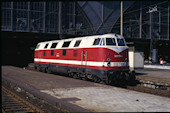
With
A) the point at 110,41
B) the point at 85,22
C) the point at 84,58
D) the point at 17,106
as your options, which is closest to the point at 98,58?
the point at 110,41

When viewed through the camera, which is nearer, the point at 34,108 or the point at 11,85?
the point at 34,108

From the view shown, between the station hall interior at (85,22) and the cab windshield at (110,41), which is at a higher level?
the station hall interior at (85,22)

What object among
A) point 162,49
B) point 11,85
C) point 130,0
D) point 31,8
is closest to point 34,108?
point 11,85

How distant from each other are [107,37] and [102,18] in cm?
7364

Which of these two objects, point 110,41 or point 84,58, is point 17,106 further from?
point 110,41

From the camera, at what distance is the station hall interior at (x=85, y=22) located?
216 feet

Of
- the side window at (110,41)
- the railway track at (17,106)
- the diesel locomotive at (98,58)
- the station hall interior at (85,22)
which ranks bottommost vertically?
the railway track at (17,106)

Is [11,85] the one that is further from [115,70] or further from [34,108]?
[115,70]

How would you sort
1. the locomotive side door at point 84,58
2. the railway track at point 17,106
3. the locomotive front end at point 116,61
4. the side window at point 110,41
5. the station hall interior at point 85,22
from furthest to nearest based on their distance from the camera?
the station hall interior at point 85,22 → the locomotive side door at point 84,58 → the side window at point 110,41 → the locomotive front end at point 116,61 → the railway track at point 17,106

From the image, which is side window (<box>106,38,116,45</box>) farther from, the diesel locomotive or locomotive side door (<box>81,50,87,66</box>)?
locomotive side door (<box>81,50,87,66</box>)

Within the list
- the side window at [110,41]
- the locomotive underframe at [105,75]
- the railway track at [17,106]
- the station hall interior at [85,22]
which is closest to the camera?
the railway track at [17,106]

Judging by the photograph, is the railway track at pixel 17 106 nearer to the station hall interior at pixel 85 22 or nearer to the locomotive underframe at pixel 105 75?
the locomotive underframe at pixel 105 75

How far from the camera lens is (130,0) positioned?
84.8 metres

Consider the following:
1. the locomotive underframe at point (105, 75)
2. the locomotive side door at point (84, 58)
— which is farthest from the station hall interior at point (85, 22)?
the locomotive side door at point (84, 58)
